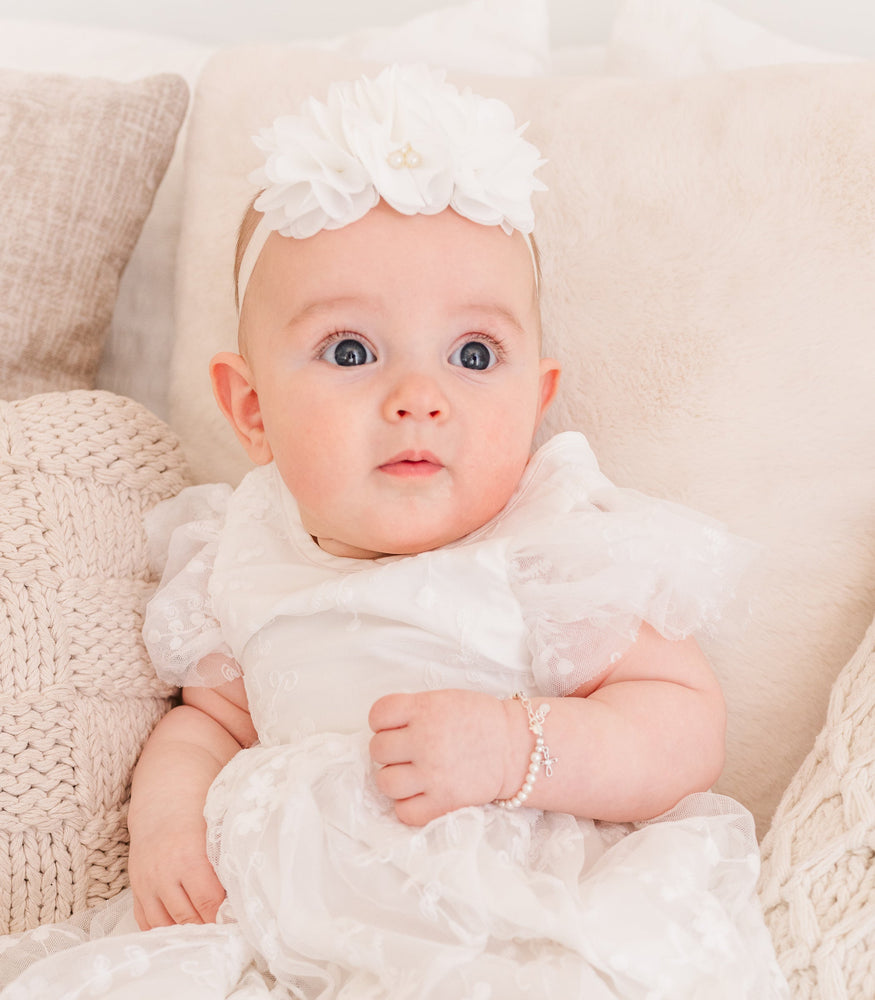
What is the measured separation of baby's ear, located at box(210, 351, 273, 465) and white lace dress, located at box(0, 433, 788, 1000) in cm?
11

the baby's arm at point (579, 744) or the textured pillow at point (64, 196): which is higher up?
the textured pillow at point (64, 196)

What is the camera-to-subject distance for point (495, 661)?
102 cm

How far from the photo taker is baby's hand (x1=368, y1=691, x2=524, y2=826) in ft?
2.94

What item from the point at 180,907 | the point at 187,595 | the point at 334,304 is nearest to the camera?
the point at 180,907

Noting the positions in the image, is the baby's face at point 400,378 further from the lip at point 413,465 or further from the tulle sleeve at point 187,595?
the tulle sleeve at point 187,595

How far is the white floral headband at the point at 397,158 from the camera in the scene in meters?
1.05

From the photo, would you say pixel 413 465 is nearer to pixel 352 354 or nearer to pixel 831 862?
pixel 352 354

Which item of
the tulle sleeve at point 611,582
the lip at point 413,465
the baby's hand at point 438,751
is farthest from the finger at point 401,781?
the lip at point 413,465

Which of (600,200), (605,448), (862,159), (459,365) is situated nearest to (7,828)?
(459,365)

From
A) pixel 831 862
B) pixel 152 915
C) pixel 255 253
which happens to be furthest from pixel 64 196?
pixel 831 862

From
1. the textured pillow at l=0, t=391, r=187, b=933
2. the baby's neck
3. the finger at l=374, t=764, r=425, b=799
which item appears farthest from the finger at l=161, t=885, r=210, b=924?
the baby's neck

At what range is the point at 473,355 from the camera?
1.11m

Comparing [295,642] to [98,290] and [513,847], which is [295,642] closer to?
[513,847]

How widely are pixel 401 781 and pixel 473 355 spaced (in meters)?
0.46
